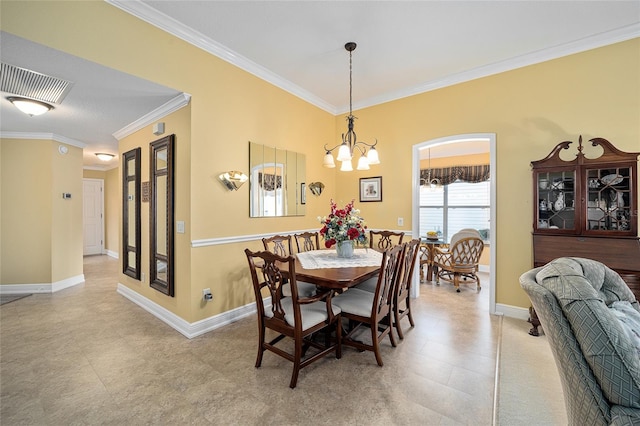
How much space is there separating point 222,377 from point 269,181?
2.33 m

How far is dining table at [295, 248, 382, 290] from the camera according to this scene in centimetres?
211

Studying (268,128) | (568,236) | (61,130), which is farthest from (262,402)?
(61,130)

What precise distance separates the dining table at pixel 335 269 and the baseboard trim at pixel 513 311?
1801 millimetres

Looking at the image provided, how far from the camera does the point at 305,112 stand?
4.32m

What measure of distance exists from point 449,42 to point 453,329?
10.3ft

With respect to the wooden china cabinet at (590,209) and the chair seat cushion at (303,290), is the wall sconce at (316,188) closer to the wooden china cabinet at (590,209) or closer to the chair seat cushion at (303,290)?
the chair seat cushion at (303,290)

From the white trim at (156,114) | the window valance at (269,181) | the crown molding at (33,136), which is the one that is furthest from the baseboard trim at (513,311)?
the crown molding at (33,136)

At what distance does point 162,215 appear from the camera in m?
3.37

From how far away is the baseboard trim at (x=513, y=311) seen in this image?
3.23m

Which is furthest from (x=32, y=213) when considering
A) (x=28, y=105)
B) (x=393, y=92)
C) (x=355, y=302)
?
(x=393, y=92)

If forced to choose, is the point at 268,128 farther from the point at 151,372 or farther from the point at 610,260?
the point at 610,260

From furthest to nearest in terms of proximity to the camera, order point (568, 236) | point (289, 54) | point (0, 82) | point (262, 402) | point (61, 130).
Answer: point (61, 130) < point (289, 54) < point (568, 236) < point (0, 82) < point (262, 402)

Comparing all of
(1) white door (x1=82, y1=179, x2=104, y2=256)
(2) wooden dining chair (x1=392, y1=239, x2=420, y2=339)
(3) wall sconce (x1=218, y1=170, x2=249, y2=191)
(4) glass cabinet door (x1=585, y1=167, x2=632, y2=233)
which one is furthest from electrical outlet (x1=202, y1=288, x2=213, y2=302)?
(1) white door (x1=82, y1=179, x2=104, y2=256)

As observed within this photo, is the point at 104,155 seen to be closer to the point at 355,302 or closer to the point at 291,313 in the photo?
the point at 291,313
